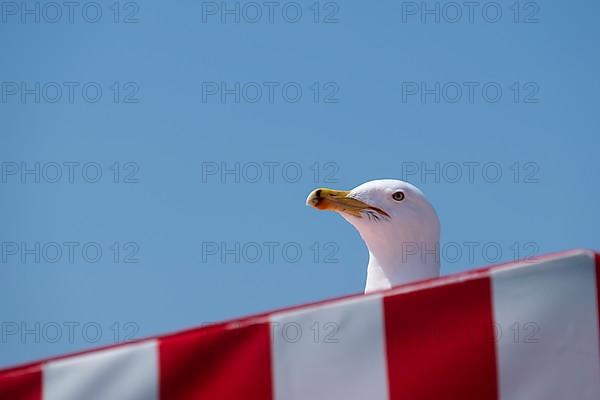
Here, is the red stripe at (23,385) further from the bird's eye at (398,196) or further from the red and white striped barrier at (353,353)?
the bird's eye at (398,196)

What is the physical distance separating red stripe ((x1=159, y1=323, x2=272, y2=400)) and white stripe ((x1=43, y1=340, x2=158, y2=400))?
3 cm

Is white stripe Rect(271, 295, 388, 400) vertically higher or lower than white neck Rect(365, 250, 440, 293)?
lower

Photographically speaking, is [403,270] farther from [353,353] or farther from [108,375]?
[108,375]

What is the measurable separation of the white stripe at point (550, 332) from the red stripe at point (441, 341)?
46mm

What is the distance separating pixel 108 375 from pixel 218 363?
26 centimetres

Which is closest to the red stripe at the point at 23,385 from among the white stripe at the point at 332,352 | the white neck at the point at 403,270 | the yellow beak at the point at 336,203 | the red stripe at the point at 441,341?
the white stripe at the point at 332,352

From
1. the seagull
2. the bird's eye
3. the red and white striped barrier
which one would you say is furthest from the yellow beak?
the red and white striped barrier

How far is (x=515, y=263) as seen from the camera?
7.65 ft

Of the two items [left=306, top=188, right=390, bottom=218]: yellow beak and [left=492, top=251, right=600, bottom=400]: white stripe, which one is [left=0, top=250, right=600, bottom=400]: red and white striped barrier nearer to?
[left=492, top=251, right=600, bottom=400]: white stripe

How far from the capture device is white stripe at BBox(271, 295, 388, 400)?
233 cm

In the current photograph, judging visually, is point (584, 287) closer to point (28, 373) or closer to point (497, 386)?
point (497, 386)

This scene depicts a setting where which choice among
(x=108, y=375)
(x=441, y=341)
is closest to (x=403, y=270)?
(x=441, y=341)

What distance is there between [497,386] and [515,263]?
0.29m

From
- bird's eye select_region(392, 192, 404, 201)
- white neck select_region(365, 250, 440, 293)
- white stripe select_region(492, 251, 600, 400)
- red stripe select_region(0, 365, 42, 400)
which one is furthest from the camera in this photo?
bird's eye select_region(392, 192, 404, 201)
